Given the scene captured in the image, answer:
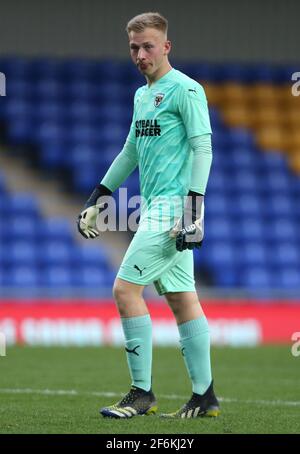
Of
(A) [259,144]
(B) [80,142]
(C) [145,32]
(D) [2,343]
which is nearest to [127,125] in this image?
(B) [80,142]

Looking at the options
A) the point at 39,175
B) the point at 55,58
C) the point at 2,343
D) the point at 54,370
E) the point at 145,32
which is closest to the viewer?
the point at 145,32

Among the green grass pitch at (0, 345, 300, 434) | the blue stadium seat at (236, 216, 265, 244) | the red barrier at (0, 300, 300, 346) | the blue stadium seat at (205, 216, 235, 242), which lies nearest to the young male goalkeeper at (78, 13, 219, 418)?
the green grass pitch at (0, 345, 300, 434)

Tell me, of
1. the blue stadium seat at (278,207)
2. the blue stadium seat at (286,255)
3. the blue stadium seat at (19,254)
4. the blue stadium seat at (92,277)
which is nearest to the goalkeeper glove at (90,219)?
the blue stadium seat at (92,277)

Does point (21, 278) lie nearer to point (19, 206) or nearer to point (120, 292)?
point (19, 206)

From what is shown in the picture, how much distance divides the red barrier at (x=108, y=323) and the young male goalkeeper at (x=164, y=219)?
6.47 metres

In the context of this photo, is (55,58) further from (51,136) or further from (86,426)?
(86,426)

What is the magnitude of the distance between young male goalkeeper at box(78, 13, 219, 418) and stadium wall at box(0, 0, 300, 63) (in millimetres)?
11351

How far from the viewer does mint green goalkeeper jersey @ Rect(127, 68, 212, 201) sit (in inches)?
225

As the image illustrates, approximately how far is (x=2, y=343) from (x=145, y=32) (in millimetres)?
6371

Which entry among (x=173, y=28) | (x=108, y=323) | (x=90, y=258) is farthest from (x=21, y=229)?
(x=173, y=28)

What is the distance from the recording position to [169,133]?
5.78 meters

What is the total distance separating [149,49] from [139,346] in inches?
62.0

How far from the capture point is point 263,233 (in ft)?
52.7

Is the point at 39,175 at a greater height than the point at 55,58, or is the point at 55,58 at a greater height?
the point at 55,58
